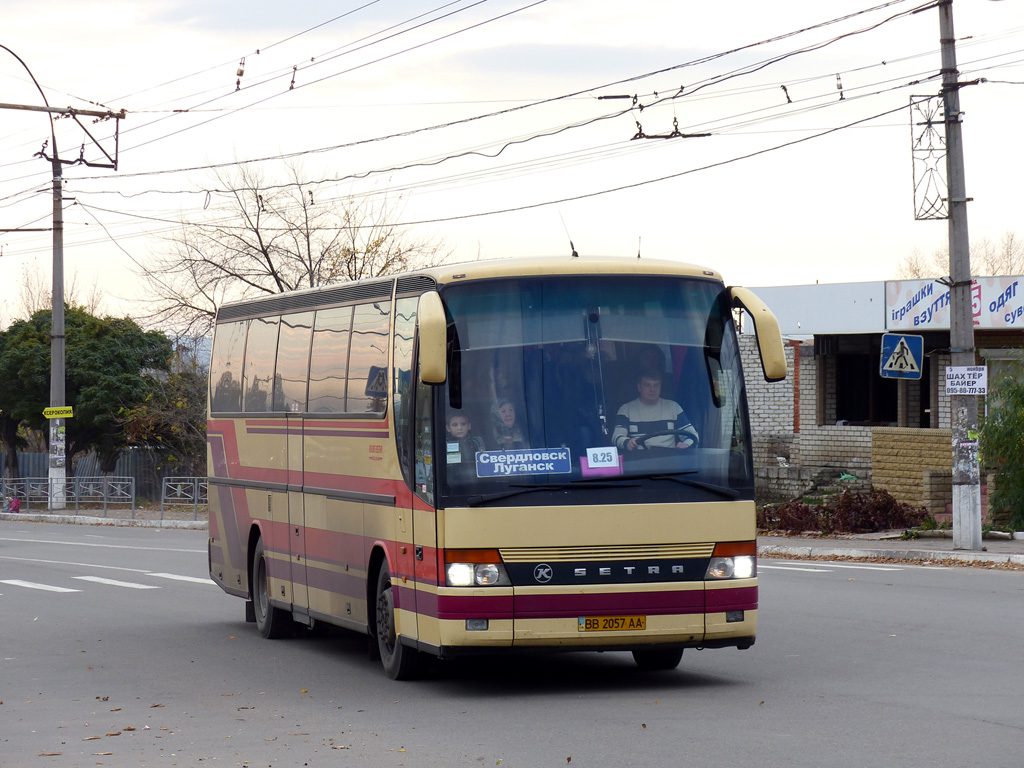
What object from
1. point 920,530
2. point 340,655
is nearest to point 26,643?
point 340,655

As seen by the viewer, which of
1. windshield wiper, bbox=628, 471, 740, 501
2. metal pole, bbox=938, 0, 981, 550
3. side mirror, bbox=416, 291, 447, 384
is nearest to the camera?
side mirror, bbox=416, 291, 447, 384

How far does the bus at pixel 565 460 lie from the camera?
32.5 feet

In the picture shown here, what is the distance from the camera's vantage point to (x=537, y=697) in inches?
400

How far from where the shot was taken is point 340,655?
43.0ft

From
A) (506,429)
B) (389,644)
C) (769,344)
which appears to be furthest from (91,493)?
(769,344)

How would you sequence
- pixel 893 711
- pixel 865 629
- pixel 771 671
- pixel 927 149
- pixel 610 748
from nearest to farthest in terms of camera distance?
pixel 610 748
pixel 893 711
pixel 771 671
pixel 865 629
pixel 927 149

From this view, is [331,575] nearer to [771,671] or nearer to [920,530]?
[771,671]

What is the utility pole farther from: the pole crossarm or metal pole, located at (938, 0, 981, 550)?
metal pole, located at (938, 0, 981, 550)

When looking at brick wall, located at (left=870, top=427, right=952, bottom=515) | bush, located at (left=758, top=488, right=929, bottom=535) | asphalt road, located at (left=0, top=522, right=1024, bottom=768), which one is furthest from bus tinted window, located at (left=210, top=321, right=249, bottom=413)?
brick wall, located at (left=870, top=427, right=952, bottom=515)

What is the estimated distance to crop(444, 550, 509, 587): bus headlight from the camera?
989 centimetres

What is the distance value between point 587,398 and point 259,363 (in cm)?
542

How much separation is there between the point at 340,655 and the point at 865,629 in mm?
4790

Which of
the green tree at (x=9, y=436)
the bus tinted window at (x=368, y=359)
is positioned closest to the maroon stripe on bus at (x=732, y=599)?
the bus tinted window at (x=368, y=359)

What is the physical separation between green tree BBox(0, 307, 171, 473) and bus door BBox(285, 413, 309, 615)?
4262cm
